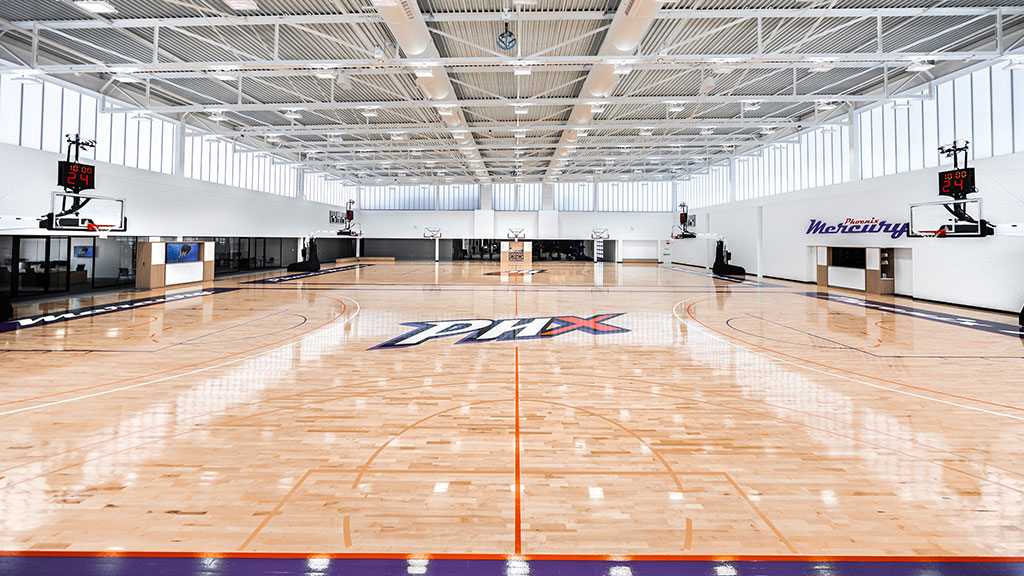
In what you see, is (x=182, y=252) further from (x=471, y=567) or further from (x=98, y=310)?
(x=471, y=567)

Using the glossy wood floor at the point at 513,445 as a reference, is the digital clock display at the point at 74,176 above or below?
above

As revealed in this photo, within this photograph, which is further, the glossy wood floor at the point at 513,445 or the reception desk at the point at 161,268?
the reception desk at the point at 161,268

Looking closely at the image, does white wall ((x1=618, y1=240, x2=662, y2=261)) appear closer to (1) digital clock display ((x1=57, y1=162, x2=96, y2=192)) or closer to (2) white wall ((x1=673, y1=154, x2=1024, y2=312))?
(2) white wall ((x1=673, y1=154, x2=1024, y2=312))

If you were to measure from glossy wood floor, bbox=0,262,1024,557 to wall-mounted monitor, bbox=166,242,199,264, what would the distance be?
39.2 ft

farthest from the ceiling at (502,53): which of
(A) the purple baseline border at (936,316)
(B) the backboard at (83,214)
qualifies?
(A) the purple baseline border at (936,316)

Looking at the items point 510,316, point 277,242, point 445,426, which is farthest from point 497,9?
point 277,242

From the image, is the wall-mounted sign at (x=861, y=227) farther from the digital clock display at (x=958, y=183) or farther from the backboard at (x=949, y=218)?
the digital clock display at (x=958, y=183)

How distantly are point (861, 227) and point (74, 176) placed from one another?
29068mm

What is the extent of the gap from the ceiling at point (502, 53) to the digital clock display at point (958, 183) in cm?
312

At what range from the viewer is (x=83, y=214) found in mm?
17766

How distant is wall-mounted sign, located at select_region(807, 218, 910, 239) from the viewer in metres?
18.9

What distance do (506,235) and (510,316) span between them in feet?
110

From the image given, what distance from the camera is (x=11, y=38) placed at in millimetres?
15156

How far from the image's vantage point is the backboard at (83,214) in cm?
1462
